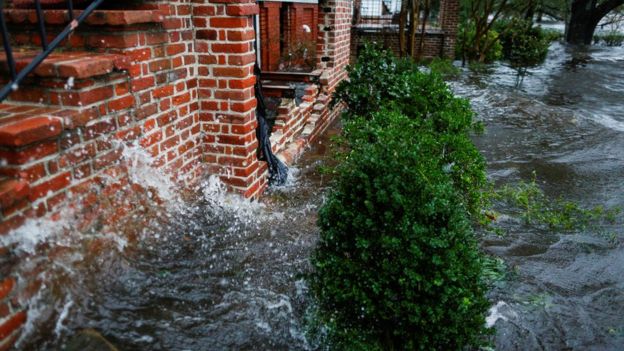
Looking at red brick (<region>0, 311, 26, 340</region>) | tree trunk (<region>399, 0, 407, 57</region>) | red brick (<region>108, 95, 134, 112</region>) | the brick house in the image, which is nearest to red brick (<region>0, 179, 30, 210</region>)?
the brick house

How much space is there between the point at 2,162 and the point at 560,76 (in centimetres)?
1721

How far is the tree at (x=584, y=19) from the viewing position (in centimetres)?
2469

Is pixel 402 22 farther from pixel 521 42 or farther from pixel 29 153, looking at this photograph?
pixel 29 153

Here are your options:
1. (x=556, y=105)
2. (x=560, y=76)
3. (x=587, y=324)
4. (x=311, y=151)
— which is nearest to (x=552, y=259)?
(x=587, y=324)

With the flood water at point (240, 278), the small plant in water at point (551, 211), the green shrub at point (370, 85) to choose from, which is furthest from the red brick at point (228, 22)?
the small plant in water at point (551, 211)

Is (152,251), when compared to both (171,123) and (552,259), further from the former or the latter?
(552,259)

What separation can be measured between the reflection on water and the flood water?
0.01 m

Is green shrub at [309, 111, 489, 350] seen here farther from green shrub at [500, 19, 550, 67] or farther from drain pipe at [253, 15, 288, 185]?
green shrub at [500, 19, 550, 67]

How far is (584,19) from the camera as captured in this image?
25.5 m

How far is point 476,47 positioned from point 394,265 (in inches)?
690

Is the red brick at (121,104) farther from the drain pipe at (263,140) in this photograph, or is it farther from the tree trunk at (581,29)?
the tree trunk at (581,29)

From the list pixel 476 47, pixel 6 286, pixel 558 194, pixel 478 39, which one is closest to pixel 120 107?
pixel 6 286

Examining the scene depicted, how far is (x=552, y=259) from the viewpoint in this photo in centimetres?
409

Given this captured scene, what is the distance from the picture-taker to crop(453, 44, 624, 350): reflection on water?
3117 mm
